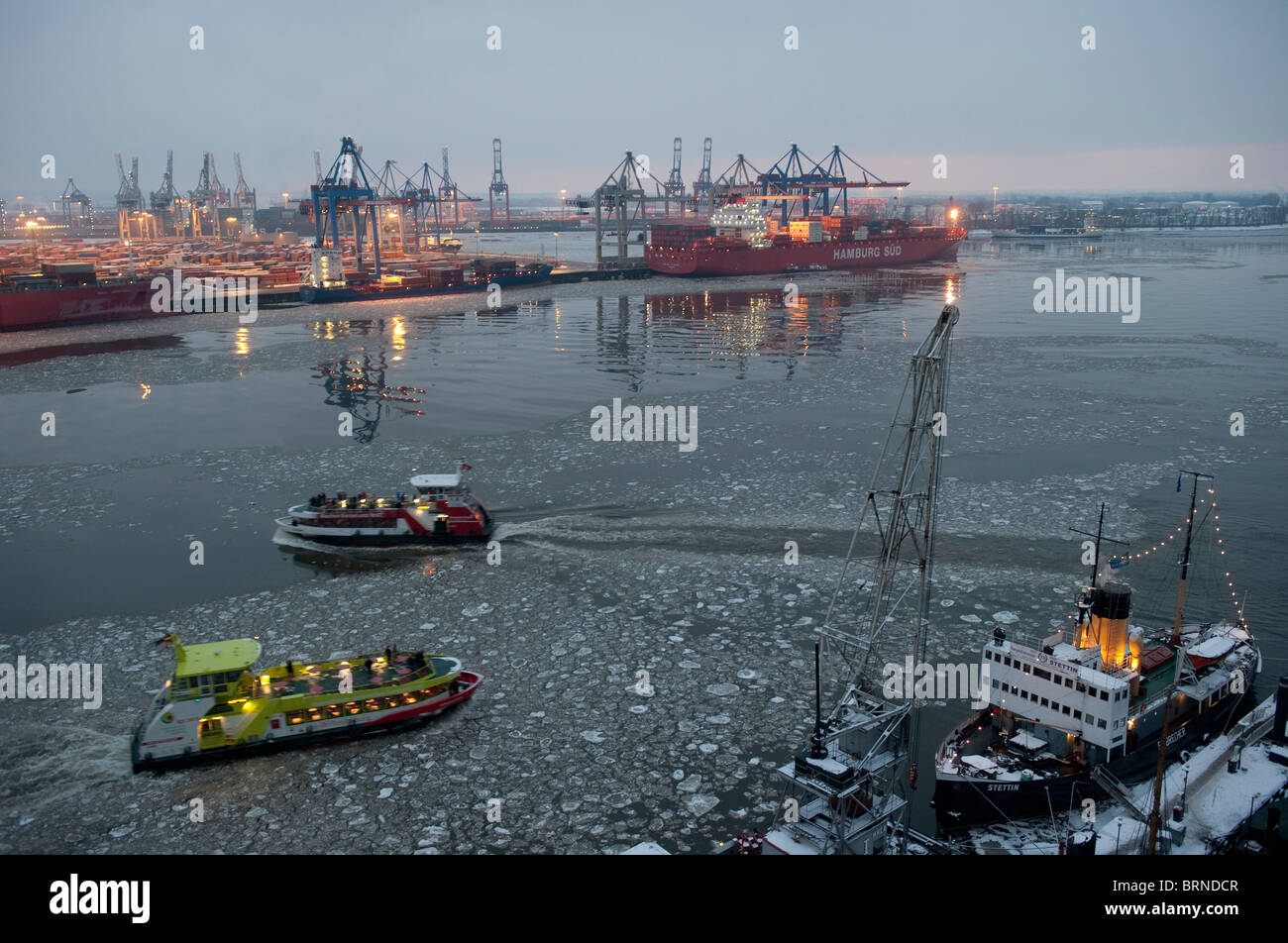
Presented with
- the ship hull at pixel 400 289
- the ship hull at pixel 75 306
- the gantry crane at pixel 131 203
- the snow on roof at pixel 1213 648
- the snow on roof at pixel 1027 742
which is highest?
the gantry crane at pixel 131 203

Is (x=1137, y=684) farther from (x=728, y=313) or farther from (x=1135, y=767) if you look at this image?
(x=728, y=313)

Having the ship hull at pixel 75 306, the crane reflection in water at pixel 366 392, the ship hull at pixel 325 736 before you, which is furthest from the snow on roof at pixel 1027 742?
the ship hull at pixel 75 306

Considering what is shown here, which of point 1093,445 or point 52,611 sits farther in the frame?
point 1093,445

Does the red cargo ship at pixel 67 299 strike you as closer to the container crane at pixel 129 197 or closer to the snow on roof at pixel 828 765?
the snow on roof at pixel 828 765

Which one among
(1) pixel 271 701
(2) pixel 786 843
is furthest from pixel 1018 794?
(1) pixel 271 701

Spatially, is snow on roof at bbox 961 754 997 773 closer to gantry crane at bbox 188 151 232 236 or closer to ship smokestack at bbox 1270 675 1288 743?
ship smokestack at bbox 1270 675 1288 743

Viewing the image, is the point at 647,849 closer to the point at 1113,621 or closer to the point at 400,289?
the point at 1113,621
